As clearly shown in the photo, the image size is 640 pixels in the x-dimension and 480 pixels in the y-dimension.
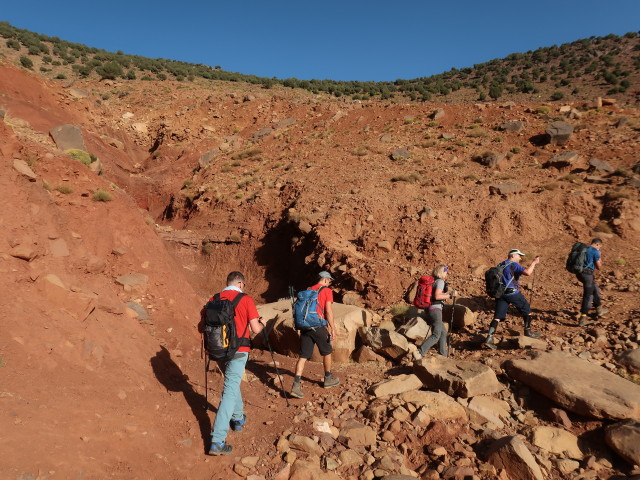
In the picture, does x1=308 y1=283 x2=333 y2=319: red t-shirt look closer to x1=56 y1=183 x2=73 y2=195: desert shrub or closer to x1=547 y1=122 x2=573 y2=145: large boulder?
x1=56 y1=183 x2=73 y2=195: desert shrub

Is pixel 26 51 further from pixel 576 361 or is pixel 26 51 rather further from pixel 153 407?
pixel 576 361

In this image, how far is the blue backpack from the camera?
5762 millimetres

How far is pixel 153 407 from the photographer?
15.1 feet

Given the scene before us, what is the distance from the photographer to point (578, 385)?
4.84m

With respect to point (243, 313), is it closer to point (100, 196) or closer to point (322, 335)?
point (322, 335)

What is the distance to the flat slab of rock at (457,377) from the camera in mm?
5203

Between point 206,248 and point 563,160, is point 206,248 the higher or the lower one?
the lower one

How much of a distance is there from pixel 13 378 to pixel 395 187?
13.4 metres

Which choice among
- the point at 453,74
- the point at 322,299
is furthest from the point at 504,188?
the point at 453,74

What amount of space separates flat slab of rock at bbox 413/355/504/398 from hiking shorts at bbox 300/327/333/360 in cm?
148

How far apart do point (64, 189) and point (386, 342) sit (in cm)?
788

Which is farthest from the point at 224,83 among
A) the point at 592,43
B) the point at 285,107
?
the point at 592,43

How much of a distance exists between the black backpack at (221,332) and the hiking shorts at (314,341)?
5.91 feet

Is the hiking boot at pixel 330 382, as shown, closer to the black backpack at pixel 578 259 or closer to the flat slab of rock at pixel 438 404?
the flat slab of rock at pixel 438 404
